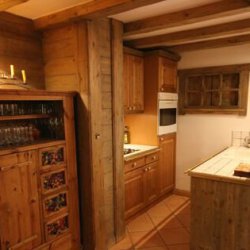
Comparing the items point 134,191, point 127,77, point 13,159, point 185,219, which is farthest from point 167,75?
point 13,159

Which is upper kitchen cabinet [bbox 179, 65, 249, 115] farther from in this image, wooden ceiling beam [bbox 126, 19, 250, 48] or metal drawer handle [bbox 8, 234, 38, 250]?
metal drawer handle [bbox 8, 234, 38, 250]

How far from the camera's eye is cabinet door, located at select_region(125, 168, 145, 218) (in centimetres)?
310

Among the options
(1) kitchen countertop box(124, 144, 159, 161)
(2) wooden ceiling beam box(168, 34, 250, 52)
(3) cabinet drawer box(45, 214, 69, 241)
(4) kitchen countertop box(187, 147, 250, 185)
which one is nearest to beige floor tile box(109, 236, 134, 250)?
(3) cabinet drawer box(45, 214, 69, 241)

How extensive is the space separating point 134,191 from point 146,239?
59 centimetres

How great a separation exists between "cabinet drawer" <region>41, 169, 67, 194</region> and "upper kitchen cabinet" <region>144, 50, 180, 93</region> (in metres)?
1.90

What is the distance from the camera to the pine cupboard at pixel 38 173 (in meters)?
1.89

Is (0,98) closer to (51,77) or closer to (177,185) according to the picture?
(51,77)

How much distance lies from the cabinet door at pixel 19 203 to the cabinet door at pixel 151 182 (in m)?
1.72

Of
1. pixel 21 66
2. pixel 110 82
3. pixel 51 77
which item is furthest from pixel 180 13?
pixel 21 66

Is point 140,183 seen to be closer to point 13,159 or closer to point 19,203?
point 19,203

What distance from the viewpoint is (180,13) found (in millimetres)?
2297

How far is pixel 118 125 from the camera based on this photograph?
2.67 m

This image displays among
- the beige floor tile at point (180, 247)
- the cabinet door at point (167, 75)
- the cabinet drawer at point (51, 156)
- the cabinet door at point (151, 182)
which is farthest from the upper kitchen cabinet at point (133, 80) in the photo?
the beige floor tile at point (180, 247)

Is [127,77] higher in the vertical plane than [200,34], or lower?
lower
